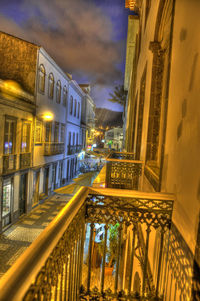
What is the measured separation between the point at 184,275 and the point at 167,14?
487 cm

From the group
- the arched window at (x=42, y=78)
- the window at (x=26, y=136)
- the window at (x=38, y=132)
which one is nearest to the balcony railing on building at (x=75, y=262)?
the window at (x=26, y=136)

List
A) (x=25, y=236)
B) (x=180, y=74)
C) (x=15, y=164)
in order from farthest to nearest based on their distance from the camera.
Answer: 1. (x=15, y=164)
2. (x=25, y=236)
3. (x=180, y=74)

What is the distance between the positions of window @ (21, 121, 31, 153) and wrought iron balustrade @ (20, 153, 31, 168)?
1.09ft

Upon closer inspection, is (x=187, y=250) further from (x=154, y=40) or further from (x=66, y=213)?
(x=154, y=40)

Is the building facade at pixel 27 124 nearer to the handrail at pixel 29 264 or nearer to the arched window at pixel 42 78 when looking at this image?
the arched window at pixel 42 78

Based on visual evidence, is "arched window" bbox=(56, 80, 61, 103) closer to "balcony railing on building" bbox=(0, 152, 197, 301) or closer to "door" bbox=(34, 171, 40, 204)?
"door" bbox=(34, 171, 40, 204)

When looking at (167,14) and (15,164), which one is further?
(15,164)

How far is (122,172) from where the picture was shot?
640 cm

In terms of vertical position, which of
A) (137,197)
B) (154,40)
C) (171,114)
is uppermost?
(154,40)

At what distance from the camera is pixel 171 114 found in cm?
285

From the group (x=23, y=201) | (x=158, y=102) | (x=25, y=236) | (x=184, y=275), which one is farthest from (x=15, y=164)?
(x=184, y=275)

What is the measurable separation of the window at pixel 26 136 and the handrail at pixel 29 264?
40.2ft

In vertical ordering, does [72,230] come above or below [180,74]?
below

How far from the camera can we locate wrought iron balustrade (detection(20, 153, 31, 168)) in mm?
12563
